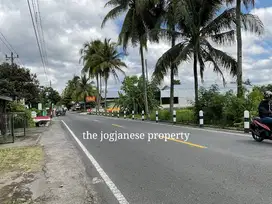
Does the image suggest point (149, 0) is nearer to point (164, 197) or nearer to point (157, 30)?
point (157, 30)

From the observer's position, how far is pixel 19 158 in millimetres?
9141

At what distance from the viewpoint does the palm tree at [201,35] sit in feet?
61.9

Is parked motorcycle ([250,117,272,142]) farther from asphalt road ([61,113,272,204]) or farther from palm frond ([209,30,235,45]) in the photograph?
palm frond ([209,30,235,45])

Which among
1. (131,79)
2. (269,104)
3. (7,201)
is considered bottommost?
(7,201)

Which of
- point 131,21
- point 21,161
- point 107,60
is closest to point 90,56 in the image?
point 107,60

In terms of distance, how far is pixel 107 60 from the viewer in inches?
1763

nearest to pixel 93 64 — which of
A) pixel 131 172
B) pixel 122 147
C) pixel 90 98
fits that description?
pixel 122 147

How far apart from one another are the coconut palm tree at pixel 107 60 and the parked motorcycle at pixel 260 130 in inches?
1367

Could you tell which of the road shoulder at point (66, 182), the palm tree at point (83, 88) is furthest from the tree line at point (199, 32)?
the palm tree at point (83, 88)

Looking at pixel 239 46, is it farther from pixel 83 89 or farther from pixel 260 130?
pixel 83 89

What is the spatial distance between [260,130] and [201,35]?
1166cm

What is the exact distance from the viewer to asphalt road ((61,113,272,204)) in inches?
186

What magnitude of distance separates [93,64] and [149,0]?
71.6 ft

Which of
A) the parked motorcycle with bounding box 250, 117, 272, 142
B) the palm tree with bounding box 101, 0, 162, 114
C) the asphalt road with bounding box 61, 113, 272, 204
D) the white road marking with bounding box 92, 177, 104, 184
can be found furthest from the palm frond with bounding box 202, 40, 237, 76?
the white road marking with bounding box 92, 177, 104, 184
